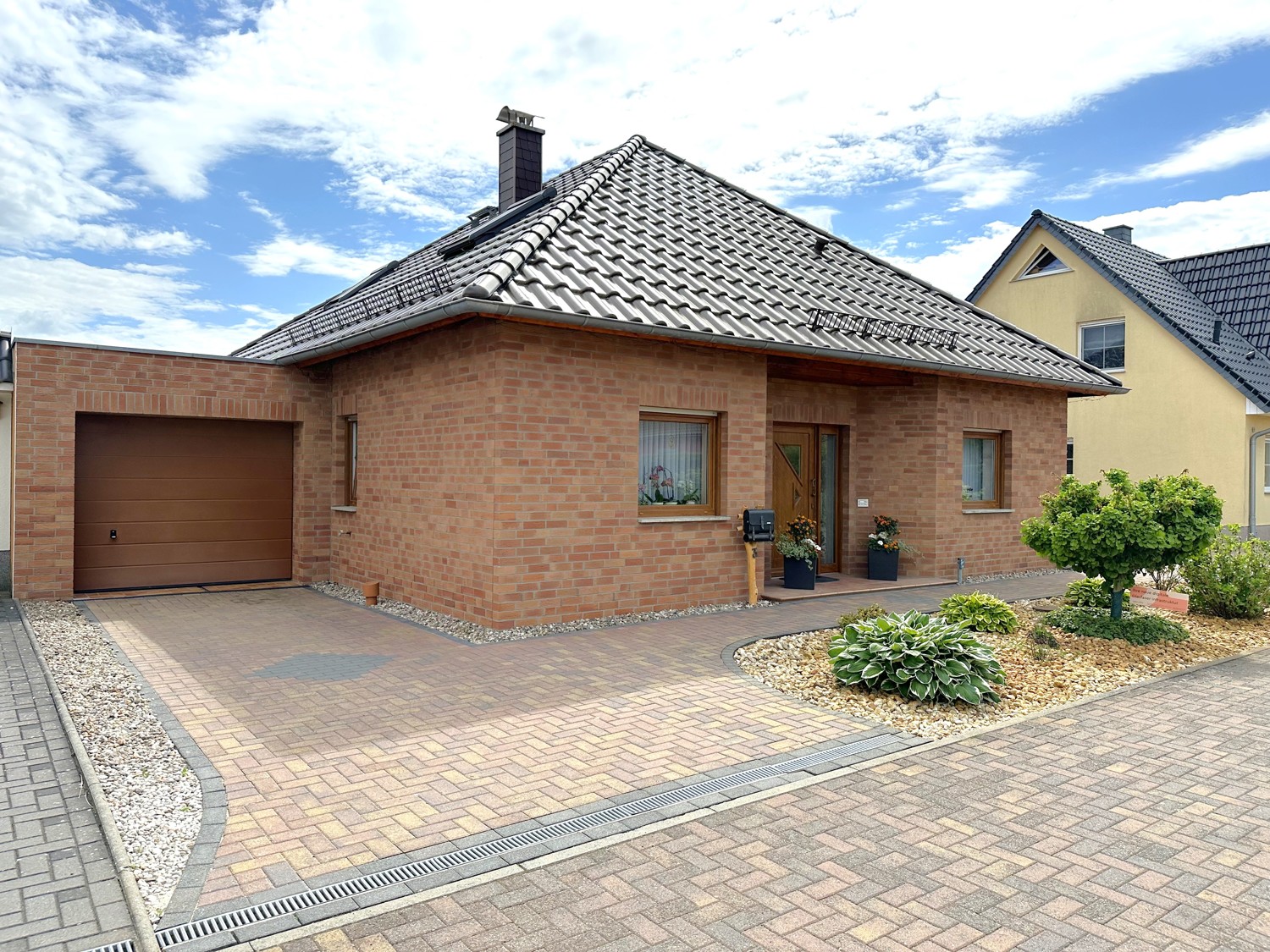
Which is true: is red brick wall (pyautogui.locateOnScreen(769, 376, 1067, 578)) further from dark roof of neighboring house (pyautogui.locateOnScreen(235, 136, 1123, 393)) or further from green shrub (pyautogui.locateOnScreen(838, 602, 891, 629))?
green shrub (pyautogui.locateOnScreen(838, 602, 891, 629))

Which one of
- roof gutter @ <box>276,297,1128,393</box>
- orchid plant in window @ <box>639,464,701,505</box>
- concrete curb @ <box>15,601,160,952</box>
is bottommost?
concrete curb @ <box>15,601,160,952</box>

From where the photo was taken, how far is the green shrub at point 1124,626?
8.43 meters

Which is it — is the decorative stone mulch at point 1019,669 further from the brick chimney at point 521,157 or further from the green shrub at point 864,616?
the brick chimney at point 521,157

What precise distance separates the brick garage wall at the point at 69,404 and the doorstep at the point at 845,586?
7.04 m

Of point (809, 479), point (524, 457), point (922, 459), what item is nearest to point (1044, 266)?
point (922, 459)

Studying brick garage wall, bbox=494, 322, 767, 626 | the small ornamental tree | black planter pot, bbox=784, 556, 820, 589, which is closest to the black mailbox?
brick garage wall, bbox=494, 322, 767, 626

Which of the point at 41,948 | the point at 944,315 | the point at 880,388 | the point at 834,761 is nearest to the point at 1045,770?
the point at 834,761

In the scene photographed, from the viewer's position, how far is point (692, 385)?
9.82 m

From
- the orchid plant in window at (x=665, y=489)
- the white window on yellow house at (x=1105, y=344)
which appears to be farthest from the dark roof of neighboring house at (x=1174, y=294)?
the orchid plant in window at (x=665, y=489)

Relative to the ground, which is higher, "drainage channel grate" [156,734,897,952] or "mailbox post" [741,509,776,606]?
"mailbox post" [741,509,776,606]

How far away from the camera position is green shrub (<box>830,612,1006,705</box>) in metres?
6.25

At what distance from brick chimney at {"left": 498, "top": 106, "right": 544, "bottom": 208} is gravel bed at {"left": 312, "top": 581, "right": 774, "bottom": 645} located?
733cm

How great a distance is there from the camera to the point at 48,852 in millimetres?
3809

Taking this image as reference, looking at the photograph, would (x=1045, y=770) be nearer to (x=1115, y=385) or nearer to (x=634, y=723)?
(x=634, y=723)
